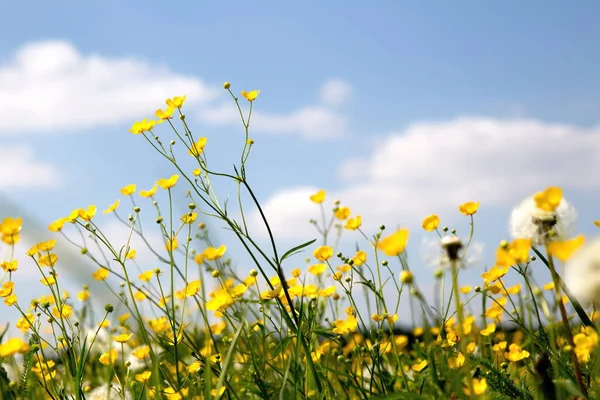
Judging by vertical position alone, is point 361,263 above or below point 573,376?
above

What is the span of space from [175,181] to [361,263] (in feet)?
2.84

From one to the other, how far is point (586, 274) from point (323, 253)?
1167mm

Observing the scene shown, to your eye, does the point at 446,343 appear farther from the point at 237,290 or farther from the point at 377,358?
the point at 237,290

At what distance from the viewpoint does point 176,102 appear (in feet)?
8.95

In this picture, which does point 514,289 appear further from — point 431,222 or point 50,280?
point 50,280

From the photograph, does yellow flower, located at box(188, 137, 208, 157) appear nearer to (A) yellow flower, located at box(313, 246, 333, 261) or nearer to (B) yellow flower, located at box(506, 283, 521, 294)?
(A) yellow flower, located at box(313, 246, 333, 261)

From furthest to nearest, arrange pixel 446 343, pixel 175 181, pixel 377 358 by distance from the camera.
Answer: pixel 175 181 < pixel 446 343 < pixel 377 358

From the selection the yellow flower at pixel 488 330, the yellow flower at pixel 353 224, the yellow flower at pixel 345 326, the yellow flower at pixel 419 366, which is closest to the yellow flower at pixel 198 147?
the yellow flower at pixel 353 224

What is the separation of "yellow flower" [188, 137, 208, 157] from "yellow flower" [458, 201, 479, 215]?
100cm

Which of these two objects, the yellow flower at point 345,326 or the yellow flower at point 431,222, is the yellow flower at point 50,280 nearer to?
the yellow flower at point 345,326

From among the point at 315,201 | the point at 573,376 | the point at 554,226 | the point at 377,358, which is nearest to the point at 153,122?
the point at 315,201

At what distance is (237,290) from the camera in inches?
97.1

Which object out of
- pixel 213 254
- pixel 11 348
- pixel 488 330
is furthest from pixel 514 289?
pixel 11 348

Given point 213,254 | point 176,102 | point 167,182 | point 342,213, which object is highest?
point 176,102
